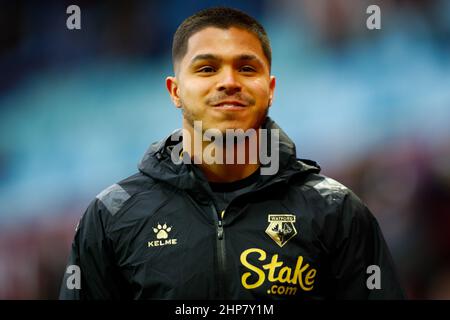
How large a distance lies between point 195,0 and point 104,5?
49 centimetres

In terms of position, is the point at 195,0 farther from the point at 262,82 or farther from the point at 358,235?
the point at 358,235

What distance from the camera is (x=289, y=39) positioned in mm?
3400

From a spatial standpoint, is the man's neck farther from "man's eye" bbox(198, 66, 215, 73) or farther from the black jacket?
"man's eye" bbox(198, 66, 215, 73)

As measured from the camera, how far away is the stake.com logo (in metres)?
1.84

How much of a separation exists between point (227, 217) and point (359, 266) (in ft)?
1.37

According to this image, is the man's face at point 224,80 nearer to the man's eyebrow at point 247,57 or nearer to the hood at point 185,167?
the man's eyebrow at point 247,57

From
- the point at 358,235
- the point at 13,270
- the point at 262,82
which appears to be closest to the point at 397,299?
→ the point at 358,235

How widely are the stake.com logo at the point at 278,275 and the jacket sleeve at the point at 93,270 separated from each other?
0.41 m

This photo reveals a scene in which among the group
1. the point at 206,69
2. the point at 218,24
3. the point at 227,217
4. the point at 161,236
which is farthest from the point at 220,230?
the point at 218,24

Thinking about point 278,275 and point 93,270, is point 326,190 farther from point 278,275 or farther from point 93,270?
point 93,270

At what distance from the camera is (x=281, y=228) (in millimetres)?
1915

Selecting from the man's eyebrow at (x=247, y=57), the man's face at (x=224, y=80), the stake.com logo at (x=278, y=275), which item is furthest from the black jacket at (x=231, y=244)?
the man's eyebrow at (x=247, y=57)

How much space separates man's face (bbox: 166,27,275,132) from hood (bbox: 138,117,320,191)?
134mm
